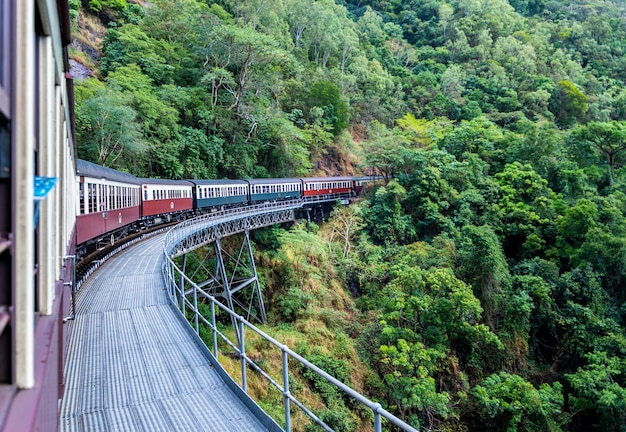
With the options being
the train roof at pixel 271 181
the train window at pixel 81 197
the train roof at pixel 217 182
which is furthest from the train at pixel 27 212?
the train roof at pixel 271 181

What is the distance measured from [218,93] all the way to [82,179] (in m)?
20.7

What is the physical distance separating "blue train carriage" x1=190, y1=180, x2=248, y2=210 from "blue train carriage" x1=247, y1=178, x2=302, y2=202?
31.5 inches

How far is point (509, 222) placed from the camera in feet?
68.5

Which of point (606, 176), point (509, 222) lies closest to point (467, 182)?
point (509, 222)

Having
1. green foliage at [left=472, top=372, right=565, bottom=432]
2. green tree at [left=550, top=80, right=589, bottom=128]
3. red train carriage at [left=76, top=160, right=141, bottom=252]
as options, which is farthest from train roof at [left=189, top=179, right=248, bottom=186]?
green tree at [left=550, top=80, right=589, bottom=128]

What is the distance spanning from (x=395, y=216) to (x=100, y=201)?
15.9 meters

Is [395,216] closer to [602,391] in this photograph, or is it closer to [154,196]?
[602,391]

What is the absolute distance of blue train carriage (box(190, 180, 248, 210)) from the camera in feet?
64.4

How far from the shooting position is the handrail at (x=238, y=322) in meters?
2.65

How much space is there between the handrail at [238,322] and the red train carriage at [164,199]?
161 cm

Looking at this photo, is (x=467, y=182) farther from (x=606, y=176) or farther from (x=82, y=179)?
(x=82, y=179)

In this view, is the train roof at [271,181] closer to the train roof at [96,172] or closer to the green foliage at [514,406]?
the train roof at [96,172]

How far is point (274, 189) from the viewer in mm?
25016

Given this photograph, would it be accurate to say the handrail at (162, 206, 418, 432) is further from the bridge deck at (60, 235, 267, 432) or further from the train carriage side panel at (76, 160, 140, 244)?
the train carriage side panel at (76, 160, 140, 244)
